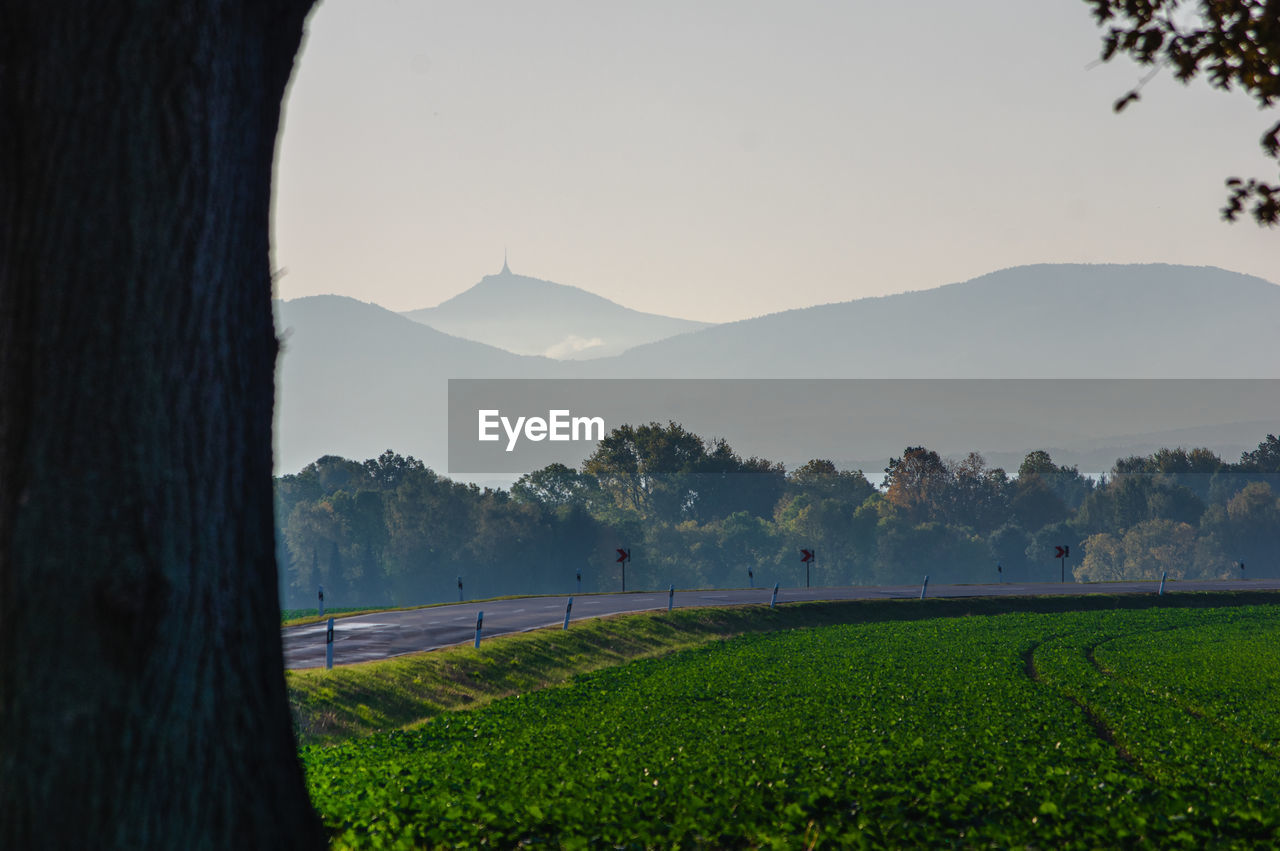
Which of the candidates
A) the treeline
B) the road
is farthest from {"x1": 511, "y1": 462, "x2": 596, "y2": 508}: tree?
the road

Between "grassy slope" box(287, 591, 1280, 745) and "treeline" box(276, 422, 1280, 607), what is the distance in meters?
67.3

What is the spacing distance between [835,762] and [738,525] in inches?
4390

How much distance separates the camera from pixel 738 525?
12312cm

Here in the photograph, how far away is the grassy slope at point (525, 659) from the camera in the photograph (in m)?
20.0

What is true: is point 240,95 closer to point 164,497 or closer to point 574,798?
point 164,497

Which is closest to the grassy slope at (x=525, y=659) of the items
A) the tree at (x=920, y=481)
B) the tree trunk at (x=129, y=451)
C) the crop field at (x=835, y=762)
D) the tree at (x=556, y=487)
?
the crop field at (x=835, y=762)

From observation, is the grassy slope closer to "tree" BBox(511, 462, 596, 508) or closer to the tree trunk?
the tree trunk

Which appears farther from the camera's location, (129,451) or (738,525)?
(738,525)

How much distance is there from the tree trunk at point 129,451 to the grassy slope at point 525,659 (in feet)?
42.9

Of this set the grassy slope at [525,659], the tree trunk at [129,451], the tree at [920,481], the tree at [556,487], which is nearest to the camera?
the tree trunk at [129,451]

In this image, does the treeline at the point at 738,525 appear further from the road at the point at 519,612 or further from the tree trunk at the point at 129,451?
the tree trunk at the point at 129,451

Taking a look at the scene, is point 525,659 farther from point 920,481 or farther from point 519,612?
point 920,481

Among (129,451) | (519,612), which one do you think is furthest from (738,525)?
(129,451)

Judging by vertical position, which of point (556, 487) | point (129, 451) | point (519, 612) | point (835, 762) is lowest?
point (519, 612)
